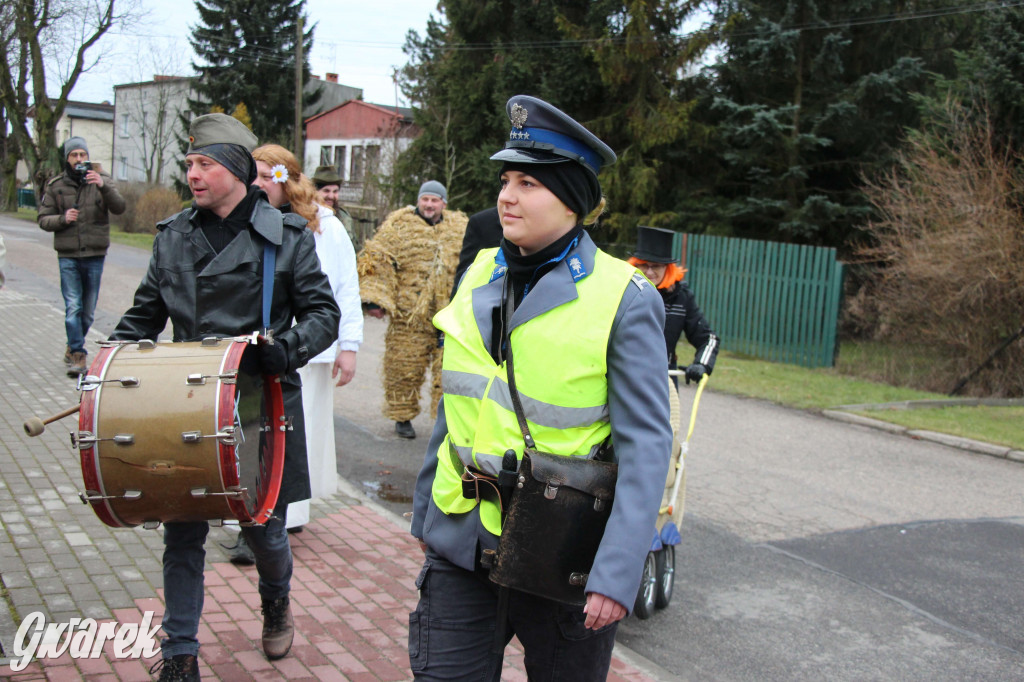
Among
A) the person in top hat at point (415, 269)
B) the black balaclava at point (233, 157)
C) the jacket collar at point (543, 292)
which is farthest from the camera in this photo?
the person in top hat at point (415, 269)

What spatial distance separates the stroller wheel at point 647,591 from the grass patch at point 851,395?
20.4 feet

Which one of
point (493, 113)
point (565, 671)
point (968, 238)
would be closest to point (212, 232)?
point (565, 671)

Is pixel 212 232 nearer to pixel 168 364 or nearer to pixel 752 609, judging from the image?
pixel 168 364

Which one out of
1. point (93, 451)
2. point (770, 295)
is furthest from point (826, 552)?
point (770, 295)

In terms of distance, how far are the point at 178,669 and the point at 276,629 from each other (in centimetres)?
52

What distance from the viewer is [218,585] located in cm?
445

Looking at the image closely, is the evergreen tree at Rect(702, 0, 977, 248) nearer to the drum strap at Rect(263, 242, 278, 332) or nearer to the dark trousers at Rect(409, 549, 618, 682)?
the drum strap at Rect(263, 242, 278, 332)

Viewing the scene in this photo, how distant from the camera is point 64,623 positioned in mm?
3807

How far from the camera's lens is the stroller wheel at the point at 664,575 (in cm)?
492

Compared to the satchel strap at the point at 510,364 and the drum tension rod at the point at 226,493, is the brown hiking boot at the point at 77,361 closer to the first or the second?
the drum tension rod at the point at 226,493

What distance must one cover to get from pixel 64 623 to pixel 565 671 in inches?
92.8

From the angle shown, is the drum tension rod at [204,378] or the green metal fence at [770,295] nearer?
the drum tension rod at [204,378]

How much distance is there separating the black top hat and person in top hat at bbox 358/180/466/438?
250cm

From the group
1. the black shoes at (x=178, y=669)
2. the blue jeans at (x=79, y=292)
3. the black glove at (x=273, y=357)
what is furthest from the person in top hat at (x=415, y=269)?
the black shoes at (x=178, y=669)
